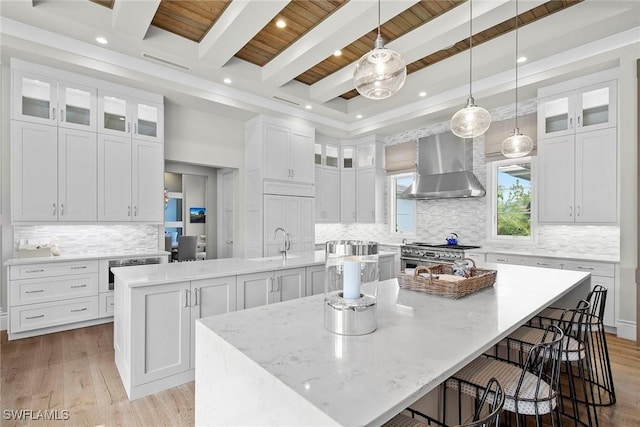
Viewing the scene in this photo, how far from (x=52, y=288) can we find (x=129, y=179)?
1559mm

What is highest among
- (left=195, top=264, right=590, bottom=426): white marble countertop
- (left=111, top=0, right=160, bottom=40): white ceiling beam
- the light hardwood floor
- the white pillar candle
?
(left=111, top=0, right=160, bottom=40): white ceiling beam

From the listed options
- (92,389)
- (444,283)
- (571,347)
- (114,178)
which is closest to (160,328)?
→ (92,389)

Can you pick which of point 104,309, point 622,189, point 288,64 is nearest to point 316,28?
point 288,64

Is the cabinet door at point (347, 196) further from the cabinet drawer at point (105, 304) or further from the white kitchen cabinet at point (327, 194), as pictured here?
the cabinet drawer at point (105, 304)

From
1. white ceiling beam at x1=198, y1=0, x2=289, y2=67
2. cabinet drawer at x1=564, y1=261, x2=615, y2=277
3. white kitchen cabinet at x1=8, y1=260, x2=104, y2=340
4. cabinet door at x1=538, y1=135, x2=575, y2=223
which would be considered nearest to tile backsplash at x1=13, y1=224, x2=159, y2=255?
white kitchen cabinet at x1=8, y1=260, x2=104, y2=340

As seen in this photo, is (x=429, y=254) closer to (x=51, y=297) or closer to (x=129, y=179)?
(x=129, y=179)

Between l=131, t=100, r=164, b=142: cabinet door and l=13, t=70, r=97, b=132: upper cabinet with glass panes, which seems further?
l=131, t=100, r=164, b=142: cabinet door

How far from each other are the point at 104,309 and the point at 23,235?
1301mm

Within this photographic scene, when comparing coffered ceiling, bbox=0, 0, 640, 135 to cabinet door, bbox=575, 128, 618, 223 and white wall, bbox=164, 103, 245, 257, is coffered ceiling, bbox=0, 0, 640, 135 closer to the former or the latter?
white wall, bbox=164, 103, 245, 257

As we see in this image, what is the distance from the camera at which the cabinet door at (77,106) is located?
384 centimetres

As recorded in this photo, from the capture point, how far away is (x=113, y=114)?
4.21 metres

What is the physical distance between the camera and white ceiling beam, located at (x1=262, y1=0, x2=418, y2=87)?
3.07 metres

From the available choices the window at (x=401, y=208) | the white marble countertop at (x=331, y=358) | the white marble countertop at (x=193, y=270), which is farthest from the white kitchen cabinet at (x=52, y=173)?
the window at (x=401, y=208)

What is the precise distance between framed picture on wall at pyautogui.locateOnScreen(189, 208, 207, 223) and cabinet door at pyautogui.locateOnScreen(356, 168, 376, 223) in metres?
3.09
